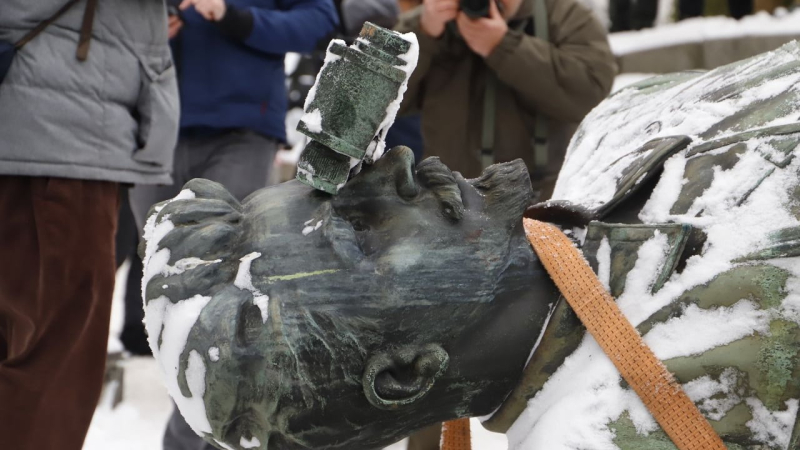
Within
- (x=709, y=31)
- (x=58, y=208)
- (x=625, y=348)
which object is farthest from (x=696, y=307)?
(x=709, y=31)

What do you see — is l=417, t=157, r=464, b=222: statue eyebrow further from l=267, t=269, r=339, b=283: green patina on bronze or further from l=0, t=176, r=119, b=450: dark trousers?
l=0, t=176, r=119, b=450: dark trousers

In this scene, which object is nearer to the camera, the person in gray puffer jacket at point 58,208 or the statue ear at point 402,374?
the statue ear at point 402,374

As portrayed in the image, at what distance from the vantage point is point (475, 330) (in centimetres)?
92

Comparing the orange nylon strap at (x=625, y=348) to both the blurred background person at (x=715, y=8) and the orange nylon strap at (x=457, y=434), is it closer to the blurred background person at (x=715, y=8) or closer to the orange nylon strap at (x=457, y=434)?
the orange nylon strap at (x=457, y=434)

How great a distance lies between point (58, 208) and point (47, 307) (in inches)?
8.3

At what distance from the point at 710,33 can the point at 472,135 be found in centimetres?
400

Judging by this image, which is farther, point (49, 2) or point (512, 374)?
point (49, 2)

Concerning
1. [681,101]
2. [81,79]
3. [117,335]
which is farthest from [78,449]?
[117,335]

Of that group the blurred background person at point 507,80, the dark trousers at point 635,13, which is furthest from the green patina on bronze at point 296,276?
the dark trousers at point 635,13

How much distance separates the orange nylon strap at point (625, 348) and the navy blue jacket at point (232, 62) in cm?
162

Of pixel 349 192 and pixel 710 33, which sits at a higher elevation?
pixel 349 192

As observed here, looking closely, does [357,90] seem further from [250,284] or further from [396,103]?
[250,284]

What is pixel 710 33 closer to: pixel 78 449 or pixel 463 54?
pixel 463 54

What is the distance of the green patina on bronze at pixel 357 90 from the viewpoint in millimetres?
878
